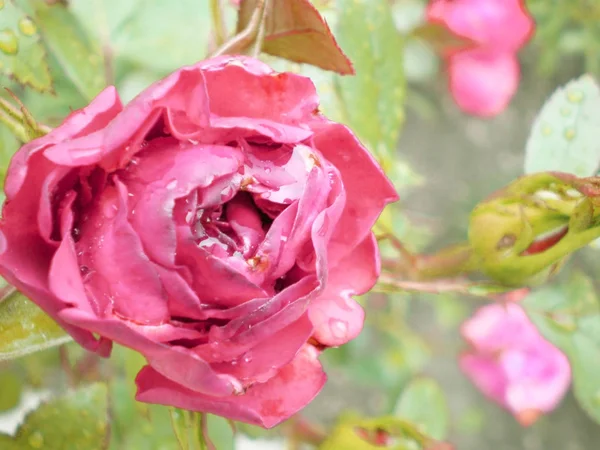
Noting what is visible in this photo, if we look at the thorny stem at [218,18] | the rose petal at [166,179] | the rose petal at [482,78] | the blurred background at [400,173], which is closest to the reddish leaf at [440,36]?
the blurred background at [400,173]

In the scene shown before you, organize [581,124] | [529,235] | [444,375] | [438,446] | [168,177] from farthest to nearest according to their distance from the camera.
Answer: [444,375] → [438,446] → [581,124] → [529,235] → [168,177]

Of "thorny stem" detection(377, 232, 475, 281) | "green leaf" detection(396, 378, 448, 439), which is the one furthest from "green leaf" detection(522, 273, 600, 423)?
"green leaf" detection(396, 378, 448, 439)

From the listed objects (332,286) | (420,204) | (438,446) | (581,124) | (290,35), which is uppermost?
(290,35)

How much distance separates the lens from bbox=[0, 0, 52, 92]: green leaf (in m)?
0.36

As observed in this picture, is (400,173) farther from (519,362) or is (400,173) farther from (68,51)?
(519,362)

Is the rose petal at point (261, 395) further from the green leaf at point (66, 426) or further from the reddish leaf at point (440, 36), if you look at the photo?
the reddish leaf at point (440, 36)

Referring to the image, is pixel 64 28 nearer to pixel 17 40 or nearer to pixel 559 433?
pixel 17 40

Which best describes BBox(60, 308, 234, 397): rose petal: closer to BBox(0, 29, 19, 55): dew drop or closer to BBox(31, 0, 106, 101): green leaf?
BBox(0, 29, 19, 55): dew drop

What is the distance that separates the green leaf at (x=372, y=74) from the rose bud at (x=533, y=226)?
0.15 metres

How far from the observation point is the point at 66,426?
420mm

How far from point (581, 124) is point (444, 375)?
100 cm

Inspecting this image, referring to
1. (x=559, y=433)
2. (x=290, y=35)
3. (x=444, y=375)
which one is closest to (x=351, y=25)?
(x=290, y=35)

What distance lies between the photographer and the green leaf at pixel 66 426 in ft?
1.36

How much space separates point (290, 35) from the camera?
0.34 metres
